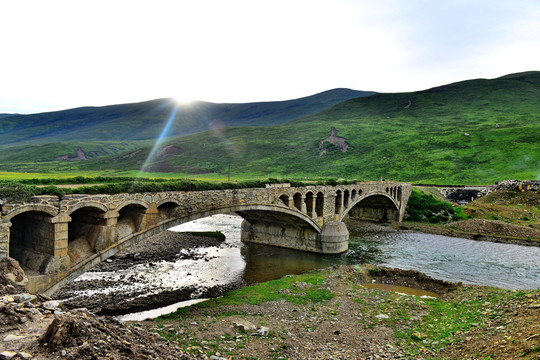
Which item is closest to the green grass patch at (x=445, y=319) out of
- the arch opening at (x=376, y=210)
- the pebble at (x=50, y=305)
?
the pebble at (x=50, y=305)

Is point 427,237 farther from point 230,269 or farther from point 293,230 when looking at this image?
point 230,269

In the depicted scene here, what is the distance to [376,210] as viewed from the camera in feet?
222

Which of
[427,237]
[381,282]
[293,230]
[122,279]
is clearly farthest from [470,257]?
[122,279]

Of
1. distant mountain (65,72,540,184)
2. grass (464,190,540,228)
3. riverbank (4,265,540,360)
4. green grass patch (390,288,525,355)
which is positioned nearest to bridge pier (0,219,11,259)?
riverbank (4,265,540,360)

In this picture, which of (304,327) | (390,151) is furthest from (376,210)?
(390,151)

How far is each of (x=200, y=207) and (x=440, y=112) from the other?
208 metres

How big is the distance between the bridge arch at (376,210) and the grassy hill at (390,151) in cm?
3548

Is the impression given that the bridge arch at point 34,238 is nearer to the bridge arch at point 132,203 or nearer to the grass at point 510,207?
the bridge arch at point 132,203

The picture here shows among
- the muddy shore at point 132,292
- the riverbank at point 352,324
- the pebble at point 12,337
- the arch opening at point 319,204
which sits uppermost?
the pebble at point 12,337

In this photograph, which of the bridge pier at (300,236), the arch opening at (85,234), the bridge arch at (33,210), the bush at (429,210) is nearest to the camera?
the bridge arch at (33,210)

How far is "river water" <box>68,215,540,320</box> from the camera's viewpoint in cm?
2938

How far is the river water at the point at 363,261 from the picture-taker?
2938 cm

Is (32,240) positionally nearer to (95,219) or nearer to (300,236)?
(95,219)

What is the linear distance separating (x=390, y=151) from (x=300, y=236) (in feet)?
321
